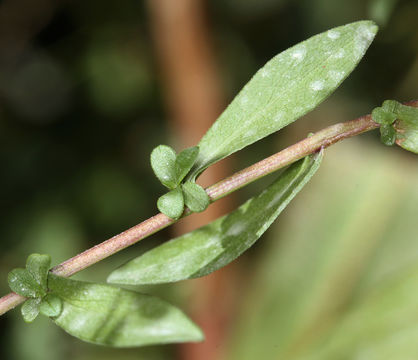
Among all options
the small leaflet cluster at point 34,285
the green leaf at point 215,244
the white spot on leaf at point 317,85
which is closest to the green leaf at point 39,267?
the small leaflet cluster at point 34,285

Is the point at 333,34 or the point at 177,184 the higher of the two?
the point at 333,34

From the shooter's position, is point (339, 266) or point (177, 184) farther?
point (339, 266)

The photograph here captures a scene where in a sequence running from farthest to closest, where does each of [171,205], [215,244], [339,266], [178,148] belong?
[178,148] → [339,266] → [215,244] → [171,205]

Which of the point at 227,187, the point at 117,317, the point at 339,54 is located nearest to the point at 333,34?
the point at 339,54

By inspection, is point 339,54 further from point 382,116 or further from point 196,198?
point 196,198

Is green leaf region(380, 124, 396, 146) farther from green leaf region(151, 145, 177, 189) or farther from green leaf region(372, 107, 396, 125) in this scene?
green leaf region(151, 145, 177, 189)

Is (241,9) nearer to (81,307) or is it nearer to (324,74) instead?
Result: (324,74)
